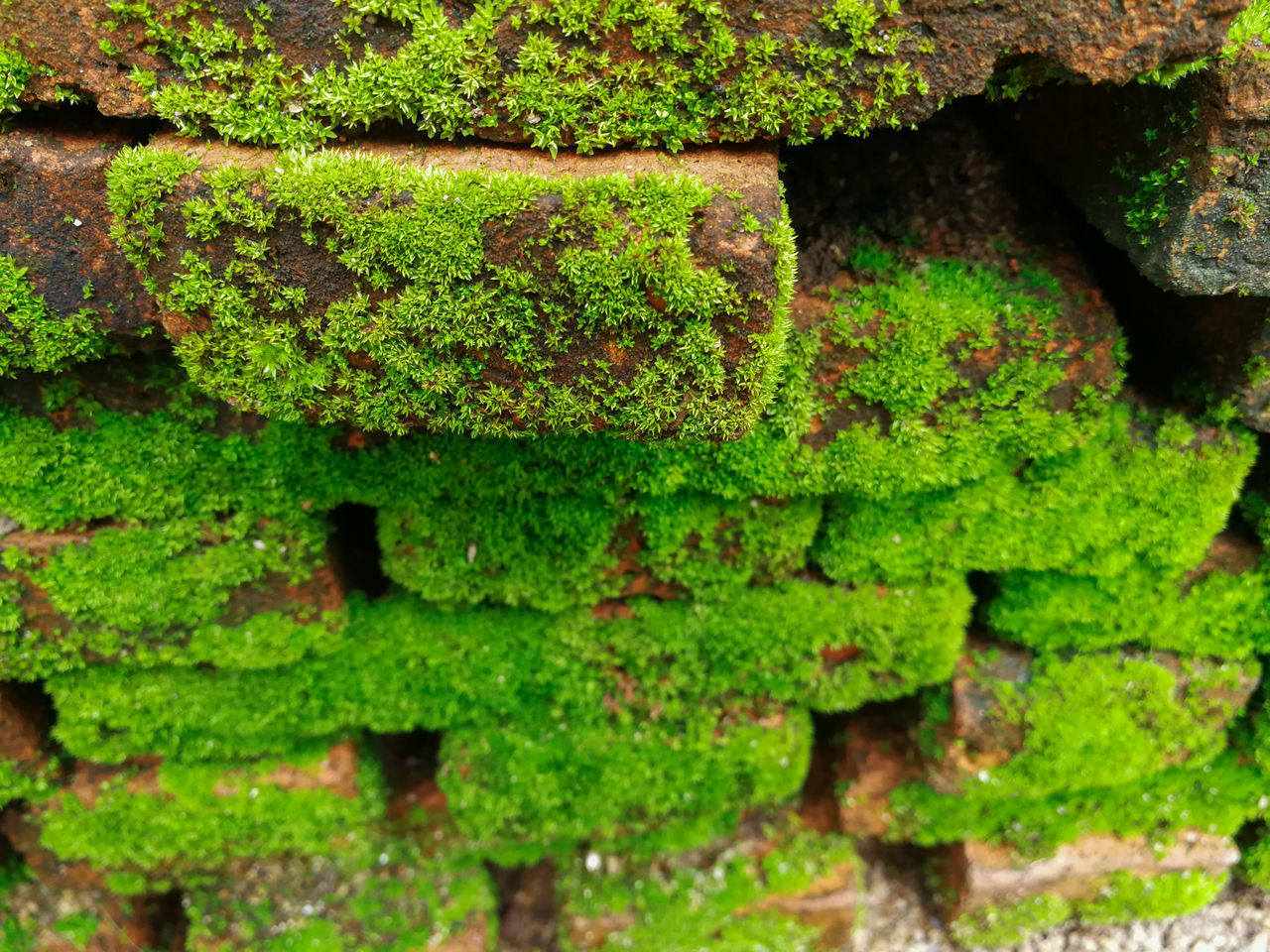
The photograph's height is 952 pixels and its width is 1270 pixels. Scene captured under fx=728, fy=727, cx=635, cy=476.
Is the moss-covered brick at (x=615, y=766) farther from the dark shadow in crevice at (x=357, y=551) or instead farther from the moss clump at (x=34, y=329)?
the moss clump at (x=34, y=329)

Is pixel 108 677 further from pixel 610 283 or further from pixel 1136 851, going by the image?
pixel 1136 851

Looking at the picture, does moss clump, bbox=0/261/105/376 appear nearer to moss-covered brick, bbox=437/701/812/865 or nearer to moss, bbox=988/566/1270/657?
moss-covered brick, bbox=437/701/812/865

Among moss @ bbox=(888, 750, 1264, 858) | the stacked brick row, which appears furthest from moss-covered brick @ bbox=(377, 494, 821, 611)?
moss @ bbox=(888, 750, 1264, 858)

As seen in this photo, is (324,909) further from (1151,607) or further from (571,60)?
(1151,607)

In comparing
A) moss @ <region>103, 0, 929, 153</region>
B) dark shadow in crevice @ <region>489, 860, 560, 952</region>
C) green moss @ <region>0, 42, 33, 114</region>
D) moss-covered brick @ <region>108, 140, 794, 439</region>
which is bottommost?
dark shadow in crevice @ <region>489, 860, 560, 952</region>

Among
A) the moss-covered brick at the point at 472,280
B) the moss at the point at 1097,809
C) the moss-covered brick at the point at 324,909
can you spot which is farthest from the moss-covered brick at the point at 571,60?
the moss-covered brick at the point at 324,909
